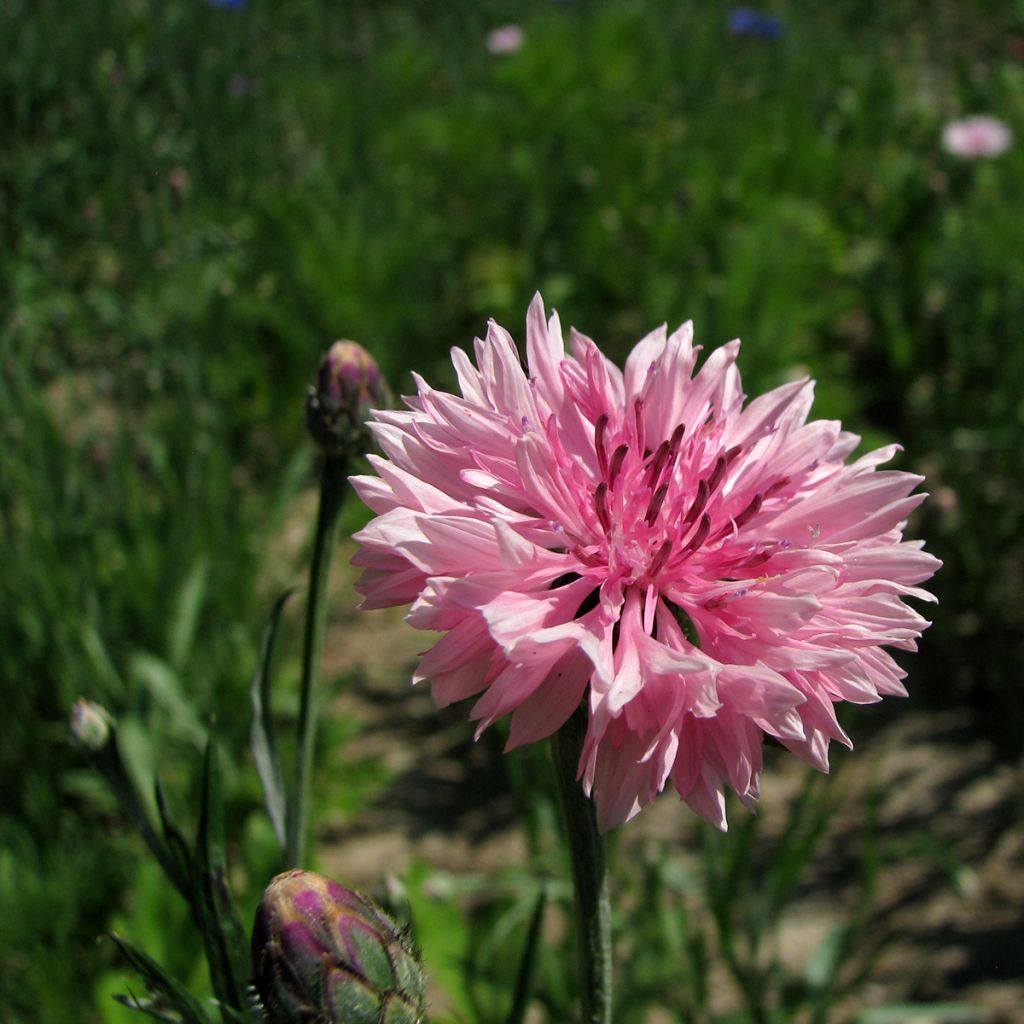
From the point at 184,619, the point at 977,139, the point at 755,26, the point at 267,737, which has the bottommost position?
the point at 267,737

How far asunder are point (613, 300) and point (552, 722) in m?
2.68

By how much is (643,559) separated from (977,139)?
3.39 m

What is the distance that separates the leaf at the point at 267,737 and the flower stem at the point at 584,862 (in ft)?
0.91

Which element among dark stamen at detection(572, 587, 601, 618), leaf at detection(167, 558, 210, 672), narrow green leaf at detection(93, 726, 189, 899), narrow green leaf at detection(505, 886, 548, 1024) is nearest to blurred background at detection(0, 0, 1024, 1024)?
leaf at detection(167, 558, 210, 672)

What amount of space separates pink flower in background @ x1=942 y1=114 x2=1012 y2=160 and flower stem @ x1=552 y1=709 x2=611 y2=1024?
339 cm

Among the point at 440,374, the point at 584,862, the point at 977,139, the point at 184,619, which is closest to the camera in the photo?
the point at 584,862

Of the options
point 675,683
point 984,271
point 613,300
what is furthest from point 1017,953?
point 613,300

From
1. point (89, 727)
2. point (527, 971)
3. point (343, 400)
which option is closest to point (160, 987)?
point (89, 727)

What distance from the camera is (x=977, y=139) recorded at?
360cm

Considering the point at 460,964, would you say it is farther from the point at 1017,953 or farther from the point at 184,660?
the point at 1017,953

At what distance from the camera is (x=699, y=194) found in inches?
130

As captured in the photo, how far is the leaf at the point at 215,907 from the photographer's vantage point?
2.81ft

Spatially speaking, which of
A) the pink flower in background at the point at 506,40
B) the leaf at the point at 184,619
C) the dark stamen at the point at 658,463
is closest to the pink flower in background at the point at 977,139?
the pink flower in background at the point at 506,40

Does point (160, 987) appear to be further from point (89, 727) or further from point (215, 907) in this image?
point (89, 727)
